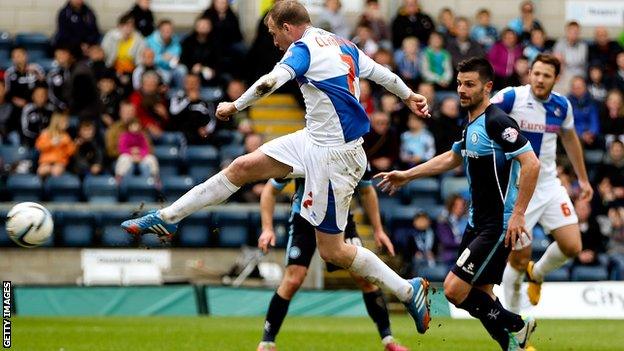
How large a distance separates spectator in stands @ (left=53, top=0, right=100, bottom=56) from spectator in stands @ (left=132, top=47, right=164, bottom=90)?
4.20ft

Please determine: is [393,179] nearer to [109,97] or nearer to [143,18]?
[109,97]

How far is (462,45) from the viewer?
25500mm

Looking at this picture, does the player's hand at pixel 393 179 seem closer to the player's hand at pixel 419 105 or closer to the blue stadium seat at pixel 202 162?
the player's hand at pixel 419 105

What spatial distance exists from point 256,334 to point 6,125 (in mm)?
9609

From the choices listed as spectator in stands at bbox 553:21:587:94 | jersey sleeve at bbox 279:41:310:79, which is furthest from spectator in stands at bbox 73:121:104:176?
jersey sleeve at bbox 279:41:310:79

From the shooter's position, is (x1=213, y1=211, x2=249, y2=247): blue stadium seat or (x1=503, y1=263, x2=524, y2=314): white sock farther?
(x1=213, y1=211, x2=249, y2=247): blue stadium seat

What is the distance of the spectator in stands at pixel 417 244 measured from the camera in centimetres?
2103

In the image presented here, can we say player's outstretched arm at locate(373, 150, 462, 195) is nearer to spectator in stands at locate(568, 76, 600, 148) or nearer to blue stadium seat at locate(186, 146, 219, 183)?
blue stadium seat at locate(186, 146, 219, 183)

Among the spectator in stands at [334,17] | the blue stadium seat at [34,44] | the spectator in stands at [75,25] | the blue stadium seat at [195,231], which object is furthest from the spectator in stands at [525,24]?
the blue stadium seat at [34,44]

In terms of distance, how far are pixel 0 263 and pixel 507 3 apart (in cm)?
1267

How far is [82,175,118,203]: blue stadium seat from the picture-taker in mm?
21828

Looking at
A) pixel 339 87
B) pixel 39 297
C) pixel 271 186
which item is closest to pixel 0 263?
pixel 39 297

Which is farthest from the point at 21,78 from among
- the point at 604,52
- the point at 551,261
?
the point at 551,261

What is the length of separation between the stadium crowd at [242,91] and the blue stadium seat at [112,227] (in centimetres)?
127
